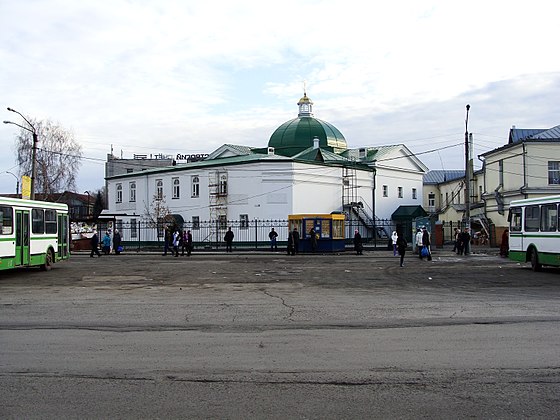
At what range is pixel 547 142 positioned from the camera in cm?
4878

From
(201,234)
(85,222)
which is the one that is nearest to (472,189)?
Answer: (201,234)

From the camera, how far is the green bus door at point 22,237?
22797 mm

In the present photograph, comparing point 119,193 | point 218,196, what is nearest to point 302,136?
point 218,196

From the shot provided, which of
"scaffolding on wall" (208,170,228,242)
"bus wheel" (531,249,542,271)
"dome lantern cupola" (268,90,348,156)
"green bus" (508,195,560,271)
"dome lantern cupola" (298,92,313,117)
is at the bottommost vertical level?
"bus wheel" (531,249,542,271)

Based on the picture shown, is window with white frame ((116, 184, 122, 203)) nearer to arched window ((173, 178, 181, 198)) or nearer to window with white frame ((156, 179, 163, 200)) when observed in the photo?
window with white frame ((156, 179, 163, 200))

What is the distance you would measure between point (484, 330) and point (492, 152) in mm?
46444

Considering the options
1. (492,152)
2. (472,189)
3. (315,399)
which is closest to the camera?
(315,399)

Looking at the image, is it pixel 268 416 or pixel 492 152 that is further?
pixel 492 152

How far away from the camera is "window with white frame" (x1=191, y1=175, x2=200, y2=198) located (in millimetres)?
61503

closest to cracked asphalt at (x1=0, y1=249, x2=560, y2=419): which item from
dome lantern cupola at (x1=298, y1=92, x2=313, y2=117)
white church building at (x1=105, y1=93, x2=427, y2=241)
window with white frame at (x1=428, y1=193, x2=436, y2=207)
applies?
white church building at (x1=105, y1=93, x2=427, y2=241)

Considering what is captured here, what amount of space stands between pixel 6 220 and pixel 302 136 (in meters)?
49.9

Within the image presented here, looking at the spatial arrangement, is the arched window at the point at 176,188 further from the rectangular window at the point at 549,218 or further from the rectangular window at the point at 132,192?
the rectangular window at the point at 549,218

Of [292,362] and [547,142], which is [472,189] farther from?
[292,362]

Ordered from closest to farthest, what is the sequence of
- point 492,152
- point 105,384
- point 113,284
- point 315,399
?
point 315,399 < point 105,384 < point 113,284 < point 492,152
